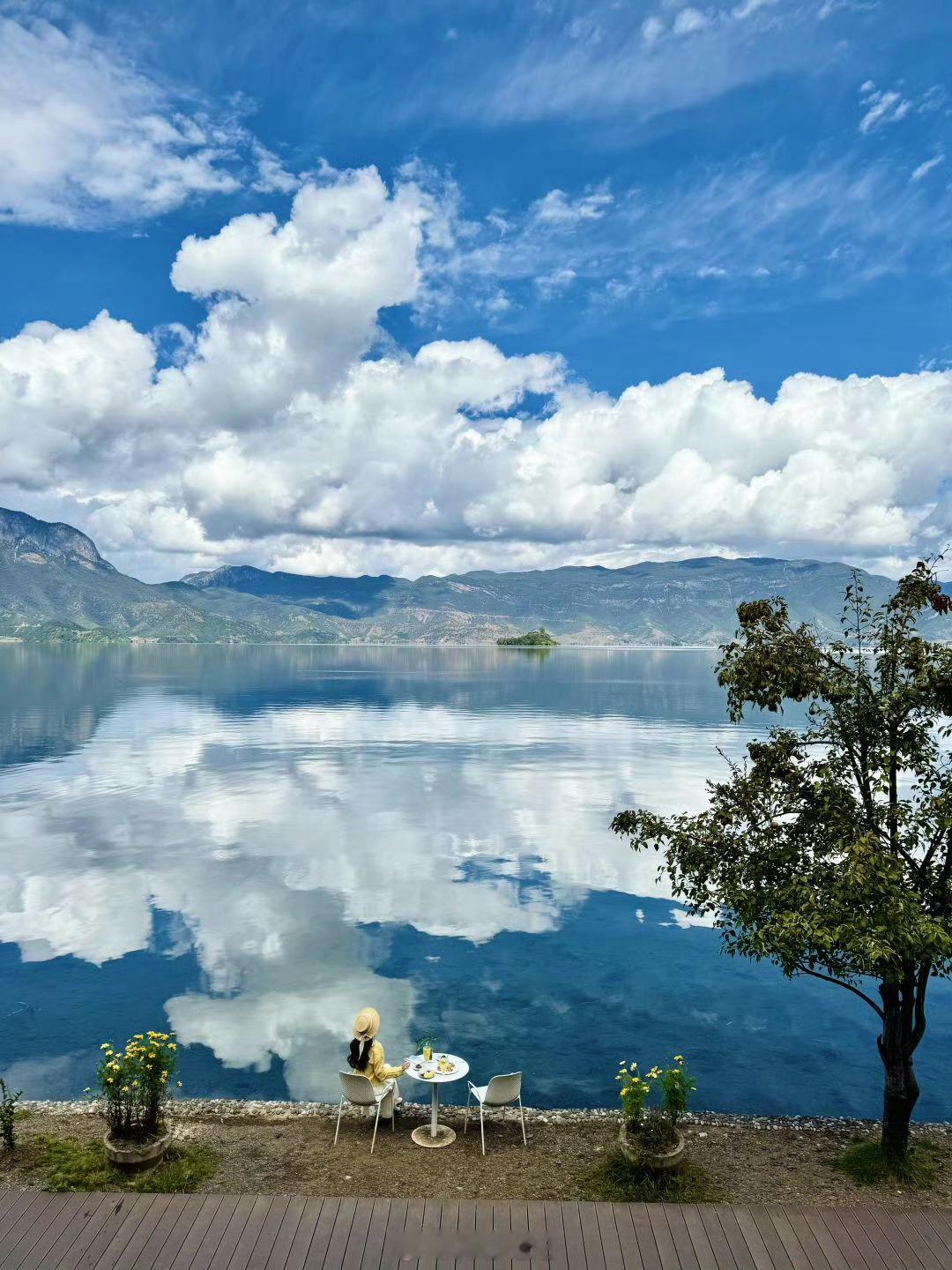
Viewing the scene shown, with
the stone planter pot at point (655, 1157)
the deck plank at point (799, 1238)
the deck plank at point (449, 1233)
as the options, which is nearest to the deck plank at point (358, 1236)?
the deck plank at point (449, 1233)

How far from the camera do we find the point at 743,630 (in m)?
13.2

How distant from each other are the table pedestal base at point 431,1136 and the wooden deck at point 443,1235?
2.88m

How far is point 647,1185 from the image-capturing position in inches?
489

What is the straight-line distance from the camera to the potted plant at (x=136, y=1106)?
1278cm

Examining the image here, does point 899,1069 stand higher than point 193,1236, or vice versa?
point 899,1069

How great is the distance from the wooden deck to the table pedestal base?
9.43 feet

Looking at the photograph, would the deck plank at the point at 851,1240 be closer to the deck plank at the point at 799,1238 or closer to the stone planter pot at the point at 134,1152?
the deck plank at the point at 799,1238

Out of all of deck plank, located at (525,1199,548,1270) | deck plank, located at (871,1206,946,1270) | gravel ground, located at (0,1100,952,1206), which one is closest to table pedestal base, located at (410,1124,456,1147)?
gravel ground, located at (0,1100,952,1206)

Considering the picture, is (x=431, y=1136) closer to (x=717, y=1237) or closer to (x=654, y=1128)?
(x=654, y=1128)

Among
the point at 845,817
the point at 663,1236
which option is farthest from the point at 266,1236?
the point at 845,817

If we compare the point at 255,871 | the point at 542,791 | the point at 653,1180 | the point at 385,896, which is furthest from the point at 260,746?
the point at 653,1180

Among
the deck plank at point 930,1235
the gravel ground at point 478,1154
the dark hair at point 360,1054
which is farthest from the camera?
the dark hair at point 360,1054

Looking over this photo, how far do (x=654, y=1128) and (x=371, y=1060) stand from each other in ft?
15.7

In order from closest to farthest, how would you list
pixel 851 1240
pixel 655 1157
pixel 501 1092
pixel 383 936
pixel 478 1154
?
pixel 851 1240, pixel 655 1157, pixel 478 1154, pixel 501 1092, pixel 383 936
